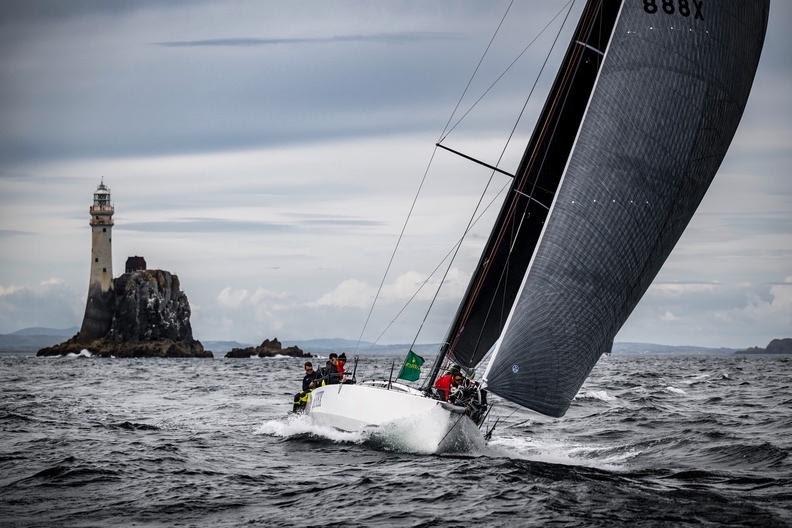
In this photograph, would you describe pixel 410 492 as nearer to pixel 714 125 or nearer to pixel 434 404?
pixel 434 404

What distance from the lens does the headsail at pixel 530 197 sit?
1526 centimetres

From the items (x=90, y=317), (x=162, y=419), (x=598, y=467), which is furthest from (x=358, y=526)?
(x=90, y=317)

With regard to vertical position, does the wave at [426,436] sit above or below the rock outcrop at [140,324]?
below

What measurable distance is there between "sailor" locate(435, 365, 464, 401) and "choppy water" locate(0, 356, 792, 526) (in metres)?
0.89

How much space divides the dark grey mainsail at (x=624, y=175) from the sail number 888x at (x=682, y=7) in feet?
0.05

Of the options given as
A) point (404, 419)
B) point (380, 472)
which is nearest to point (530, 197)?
point (404, 419)

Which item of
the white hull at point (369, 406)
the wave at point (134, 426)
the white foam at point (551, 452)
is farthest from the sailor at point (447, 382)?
the wave at point (134, 426)

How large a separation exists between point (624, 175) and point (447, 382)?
4.75 m

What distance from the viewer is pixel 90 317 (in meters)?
106

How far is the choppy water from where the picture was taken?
37.0 feet

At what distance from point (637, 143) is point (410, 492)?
5725 millimetres

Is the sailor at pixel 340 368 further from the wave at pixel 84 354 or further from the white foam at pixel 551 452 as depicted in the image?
the wave at pixel 84 354

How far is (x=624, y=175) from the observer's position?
13.5m

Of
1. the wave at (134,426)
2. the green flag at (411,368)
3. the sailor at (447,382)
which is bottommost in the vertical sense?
the wave at (134,426)
